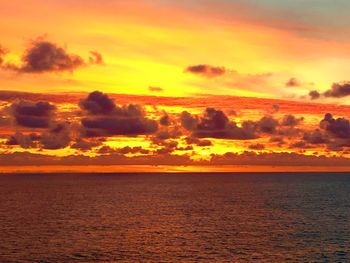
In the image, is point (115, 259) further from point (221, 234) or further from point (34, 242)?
point (221, 234)

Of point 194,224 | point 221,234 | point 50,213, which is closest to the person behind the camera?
point 221,234

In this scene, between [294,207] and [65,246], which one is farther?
[294,207]

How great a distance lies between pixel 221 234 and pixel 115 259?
35628mm

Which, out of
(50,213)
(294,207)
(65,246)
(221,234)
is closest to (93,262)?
(65,246)

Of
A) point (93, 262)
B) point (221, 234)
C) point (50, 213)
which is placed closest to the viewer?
point (93, 262)

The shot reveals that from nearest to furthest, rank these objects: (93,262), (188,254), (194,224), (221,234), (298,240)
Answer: (93,262)
(188,254)
(298,240)
(221,234)
(194,224)

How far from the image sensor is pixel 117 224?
141750 mm

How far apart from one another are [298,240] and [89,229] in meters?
49.9

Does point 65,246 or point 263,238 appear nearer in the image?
point 65,246

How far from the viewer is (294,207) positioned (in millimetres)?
197625

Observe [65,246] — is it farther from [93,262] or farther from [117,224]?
[117,224]

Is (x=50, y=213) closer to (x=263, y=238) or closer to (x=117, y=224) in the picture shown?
(x=117, y=224)

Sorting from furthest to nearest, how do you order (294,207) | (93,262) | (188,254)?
1. (294,207)
2. (188,254)
3. (93,262)

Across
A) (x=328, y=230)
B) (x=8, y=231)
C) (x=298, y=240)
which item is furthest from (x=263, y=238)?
(x=8, y=231)
